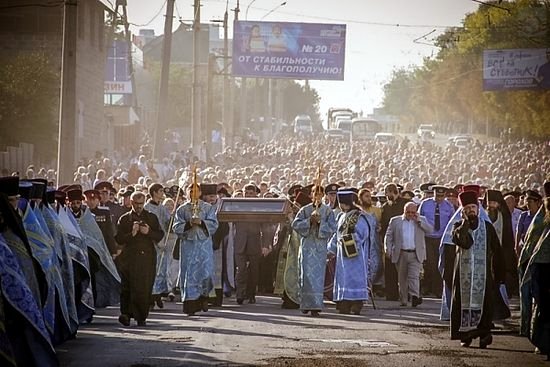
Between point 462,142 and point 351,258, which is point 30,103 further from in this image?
point 462,142

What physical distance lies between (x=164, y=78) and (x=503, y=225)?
21.1 meters

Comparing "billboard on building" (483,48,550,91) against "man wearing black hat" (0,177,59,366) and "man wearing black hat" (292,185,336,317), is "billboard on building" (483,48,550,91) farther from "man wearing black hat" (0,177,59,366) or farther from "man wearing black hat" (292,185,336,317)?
"man wearing black hat" (0,177,59,366)

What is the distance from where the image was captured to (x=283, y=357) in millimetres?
14297

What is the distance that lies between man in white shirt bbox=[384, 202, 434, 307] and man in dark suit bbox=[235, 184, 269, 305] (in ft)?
6.88

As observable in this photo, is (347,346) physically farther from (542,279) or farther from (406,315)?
(406,315)

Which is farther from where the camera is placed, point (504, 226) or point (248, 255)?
point (248, 255)

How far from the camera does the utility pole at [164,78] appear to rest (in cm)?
3819

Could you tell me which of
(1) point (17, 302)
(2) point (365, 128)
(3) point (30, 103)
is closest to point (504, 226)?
(1) point (17, 302)

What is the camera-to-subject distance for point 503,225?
63.7 ft

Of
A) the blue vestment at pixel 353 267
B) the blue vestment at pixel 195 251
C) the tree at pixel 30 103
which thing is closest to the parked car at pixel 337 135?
the tree at pixel 30 103

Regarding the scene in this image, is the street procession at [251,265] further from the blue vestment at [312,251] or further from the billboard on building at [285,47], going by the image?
the billboard on building at [285,47]

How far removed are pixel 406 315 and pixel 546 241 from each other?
18.1 ft

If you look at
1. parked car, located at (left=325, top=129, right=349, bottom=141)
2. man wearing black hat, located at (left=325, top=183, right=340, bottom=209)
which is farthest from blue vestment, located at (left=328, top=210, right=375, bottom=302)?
parked car, located at (left=325, top=129, right=349, bottom=141)

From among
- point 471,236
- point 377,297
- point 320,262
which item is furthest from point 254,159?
point 471,236
